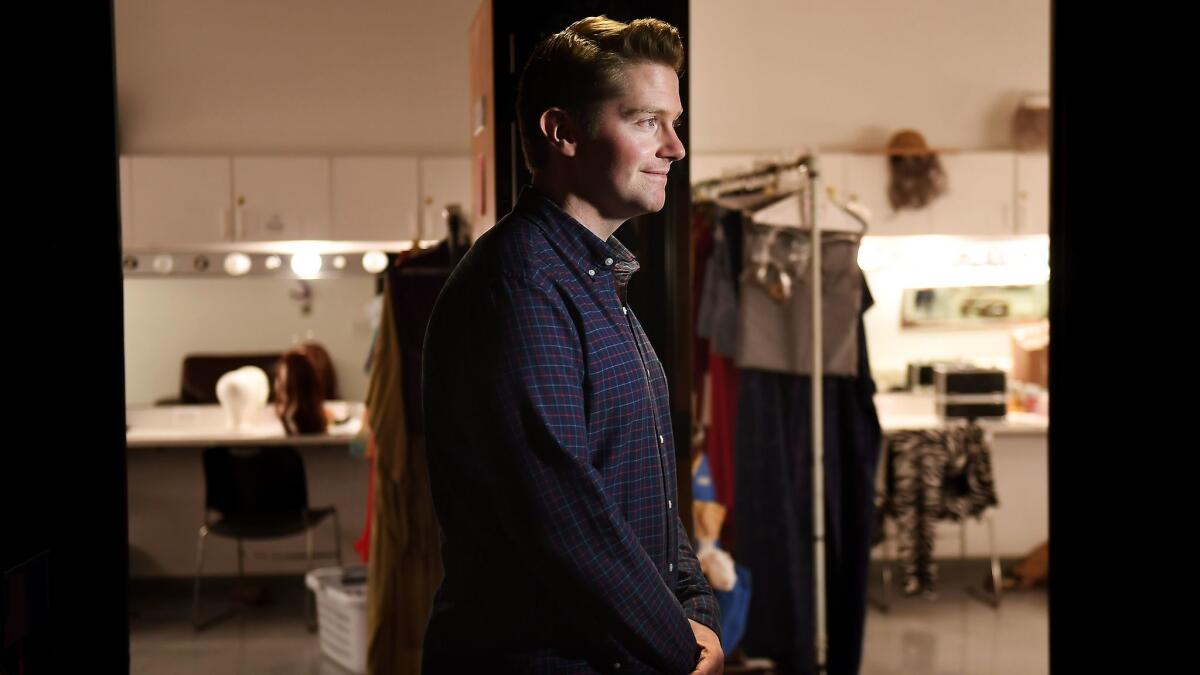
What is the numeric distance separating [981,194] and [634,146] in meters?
4.64

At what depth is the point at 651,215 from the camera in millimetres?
1513

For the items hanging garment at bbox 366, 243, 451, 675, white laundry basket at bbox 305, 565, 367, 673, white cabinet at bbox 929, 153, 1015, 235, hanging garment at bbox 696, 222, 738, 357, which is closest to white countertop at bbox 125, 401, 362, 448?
white laundry basket at bbox 305, 565, 367, 673

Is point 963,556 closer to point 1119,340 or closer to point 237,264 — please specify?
point 237,264

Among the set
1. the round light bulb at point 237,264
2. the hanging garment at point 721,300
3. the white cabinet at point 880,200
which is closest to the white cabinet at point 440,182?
the round light bulb at point 237,264

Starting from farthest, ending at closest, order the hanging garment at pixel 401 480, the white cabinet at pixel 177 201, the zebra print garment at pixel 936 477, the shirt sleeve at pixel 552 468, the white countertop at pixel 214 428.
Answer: the white cabinet at pixel 177 201 → the white countertop at pixel 214 428 → the zebra print garment at pixel 936 477 → the hanging garment at pixel 401 480 → the shirt sleeve at pixel 552 468

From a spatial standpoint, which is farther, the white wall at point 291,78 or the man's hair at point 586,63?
the white wall at point 291,78

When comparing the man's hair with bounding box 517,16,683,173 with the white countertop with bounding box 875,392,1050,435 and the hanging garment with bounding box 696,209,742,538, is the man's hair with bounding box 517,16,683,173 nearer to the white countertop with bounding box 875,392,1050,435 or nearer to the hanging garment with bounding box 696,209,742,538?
the hanging garment with bounding box 696,209,742,538

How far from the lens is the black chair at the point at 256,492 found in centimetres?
452

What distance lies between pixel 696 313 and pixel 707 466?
1.76ft

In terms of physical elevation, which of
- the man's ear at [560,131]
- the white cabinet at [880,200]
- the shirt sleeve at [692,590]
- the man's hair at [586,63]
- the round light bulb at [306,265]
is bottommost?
the shirt sleeve at [692,590]

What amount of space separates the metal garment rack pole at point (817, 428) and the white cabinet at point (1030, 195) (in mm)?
2366

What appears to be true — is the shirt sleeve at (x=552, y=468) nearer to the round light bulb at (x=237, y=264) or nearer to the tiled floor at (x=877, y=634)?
the tiled floor at (x=877, y=634)

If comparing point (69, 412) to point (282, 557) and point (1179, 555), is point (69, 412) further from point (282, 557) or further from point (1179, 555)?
point (282, 557)

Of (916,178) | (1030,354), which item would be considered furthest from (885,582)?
(916,178)
